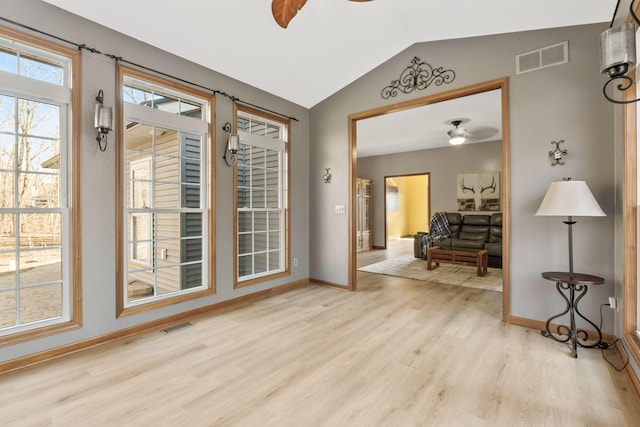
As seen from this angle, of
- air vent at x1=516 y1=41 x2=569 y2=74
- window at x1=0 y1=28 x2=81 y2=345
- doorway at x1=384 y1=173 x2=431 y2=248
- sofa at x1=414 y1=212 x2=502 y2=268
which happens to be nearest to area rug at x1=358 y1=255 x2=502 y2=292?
sofa at x1=414 y1=212 x2=502 y2=268

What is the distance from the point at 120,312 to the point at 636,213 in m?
4.11

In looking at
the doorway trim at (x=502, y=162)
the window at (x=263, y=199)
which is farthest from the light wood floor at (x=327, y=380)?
the window at (x=263, y=199)

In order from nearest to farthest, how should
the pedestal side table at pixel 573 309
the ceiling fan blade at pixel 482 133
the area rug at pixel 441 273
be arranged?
the pedestal side table at pixel 573 309 < the area rug at pixel 441 273 < the ceiling fan blade at pixel 482 133

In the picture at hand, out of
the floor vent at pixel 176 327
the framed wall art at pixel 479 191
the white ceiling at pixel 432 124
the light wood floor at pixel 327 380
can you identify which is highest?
the white ceiling at pixel 432 124

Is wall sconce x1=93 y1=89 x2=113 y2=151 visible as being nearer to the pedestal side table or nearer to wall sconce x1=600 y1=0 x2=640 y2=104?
wall sconce x1=600 y1=0 x2=640 y2=104

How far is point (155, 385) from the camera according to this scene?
2002mm

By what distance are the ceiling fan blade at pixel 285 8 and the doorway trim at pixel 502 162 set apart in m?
1.92

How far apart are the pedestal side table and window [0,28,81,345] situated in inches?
155

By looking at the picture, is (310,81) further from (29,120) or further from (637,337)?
(637,337)

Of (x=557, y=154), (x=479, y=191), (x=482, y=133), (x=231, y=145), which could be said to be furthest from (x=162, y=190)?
(x=479, y=191)

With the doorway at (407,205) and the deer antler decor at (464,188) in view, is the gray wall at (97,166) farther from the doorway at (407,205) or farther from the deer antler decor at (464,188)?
the doorway at (407,205)

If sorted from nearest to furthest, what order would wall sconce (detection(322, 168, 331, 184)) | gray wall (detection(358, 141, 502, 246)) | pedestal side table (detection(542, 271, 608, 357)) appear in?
pedestal side table (detection(542, 271, 608, 357))
wall sconce (detection(322, 168, 331, 184))
gray wall (detection(358, 141, 502, 246))

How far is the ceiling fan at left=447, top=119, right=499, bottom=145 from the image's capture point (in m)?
6.01

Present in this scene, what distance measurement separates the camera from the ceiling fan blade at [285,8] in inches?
88.6
